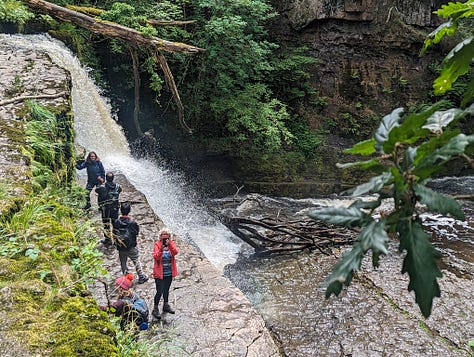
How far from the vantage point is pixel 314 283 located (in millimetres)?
6254

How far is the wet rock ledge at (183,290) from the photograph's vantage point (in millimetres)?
4098

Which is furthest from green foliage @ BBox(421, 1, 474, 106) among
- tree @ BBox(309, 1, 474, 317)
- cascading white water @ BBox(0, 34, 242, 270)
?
cascading white water @ BBox(0, 34, 242, 270)

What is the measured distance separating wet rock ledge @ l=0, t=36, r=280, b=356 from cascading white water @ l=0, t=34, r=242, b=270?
178cm

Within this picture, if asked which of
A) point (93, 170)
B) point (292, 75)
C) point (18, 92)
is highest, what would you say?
point (292, 75)

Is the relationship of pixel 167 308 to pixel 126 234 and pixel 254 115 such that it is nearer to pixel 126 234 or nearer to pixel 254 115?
pixel 126 234

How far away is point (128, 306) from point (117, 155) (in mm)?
6993

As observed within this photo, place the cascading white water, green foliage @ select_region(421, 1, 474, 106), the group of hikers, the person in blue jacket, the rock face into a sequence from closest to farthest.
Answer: green foliage @ select_region(421, 1, 474, 106)
the group of hikers
the rock face
the person in blue jacket
the cascading white water

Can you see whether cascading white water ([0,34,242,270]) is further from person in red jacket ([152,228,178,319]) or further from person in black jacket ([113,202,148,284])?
person in red jacket ([152,228,178,319])

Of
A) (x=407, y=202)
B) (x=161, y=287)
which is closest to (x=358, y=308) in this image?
(x=161, y=287)

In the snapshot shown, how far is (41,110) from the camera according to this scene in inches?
203

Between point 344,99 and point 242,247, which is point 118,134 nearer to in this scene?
point 242,247

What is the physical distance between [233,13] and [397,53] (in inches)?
287

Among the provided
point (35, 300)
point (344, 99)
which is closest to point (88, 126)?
point (35, 300)

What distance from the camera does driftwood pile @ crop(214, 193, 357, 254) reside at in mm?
7488
